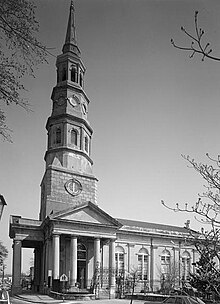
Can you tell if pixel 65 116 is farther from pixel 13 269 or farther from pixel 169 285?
pixel 169 285

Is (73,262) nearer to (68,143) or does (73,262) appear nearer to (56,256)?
(56,256)

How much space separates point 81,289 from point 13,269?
7.83m

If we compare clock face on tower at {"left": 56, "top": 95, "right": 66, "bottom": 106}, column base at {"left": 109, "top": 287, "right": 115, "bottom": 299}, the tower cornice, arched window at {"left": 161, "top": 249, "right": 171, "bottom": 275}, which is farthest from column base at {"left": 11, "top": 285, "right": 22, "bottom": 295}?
clock face on tower at {"left": 56, "top": 95, "right": 66, "bottom": 106}

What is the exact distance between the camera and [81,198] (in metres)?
51.3

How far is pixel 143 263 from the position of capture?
55.3m

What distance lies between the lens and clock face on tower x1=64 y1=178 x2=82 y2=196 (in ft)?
166

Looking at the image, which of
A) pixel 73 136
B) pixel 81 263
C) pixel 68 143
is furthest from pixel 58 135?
pixel 81 263

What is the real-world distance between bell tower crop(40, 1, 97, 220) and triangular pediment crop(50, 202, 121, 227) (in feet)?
13.1

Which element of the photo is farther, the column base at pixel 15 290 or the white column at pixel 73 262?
the column base at pixel 15 290

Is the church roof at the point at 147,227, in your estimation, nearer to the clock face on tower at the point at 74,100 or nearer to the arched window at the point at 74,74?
the clock face on tower at the point at 74,100

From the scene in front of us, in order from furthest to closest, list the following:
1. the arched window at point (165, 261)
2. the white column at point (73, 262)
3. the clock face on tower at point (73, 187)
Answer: the arched window at point (165, 261) < the clock face on tower at point (73, 187) < the white column at point (73, 262)

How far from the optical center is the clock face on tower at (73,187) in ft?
166

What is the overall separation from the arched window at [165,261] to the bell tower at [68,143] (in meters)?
13.2

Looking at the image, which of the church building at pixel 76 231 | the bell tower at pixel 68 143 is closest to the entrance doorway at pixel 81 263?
the church building at pixel 76 231
